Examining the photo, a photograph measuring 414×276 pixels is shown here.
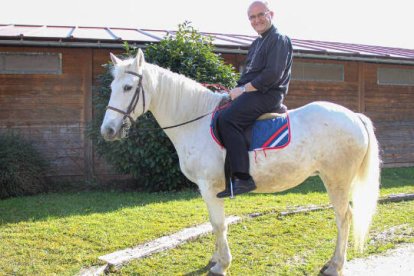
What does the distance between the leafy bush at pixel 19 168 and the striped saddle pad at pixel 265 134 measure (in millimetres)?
5787

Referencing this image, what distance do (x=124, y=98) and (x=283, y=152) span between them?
1757 mm

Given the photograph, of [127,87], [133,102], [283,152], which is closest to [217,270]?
[283,152]

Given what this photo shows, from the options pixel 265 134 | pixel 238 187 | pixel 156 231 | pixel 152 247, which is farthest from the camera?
pixel 156 231

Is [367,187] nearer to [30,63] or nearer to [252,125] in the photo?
[252,125]

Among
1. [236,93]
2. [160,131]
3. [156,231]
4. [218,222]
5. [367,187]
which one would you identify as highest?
[236,93]

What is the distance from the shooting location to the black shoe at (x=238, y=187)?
12.9ft

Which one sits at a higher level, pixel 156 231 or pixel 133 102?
pixel 133 102

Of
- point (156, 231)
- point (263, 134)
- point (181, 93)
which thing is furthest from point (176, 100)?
point (156, 231)

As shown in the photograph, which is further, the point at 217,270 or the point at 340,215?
the point at 340,215

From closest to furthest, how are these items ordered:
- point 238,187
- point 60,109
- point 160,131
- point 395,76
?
point 238,187, point 160,131, point 60,109, point 395,76

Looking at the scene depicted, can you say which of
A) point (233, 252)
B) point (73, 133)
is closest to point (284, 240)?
point (233, 252)

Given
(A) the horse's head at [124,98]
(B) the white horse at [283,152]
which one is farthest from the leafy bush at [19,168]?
(A) the horse's head at [124,98]

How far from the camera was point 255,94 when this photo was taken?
3992mm

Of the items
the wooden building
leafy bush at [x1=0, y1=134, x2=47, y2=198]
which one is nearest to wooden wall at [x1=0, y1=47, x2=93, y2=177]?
the wooden building
